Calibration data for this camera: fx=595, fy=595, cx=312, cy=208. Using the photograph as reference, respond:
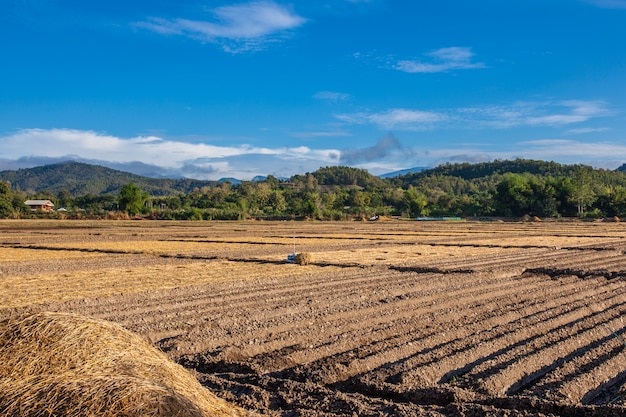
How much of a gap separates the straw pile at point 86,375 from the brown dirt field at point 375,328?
4.63 feet

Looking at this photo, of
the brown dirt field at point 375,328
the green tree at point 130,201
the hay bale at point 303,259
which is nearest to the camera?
the brown dirt field at point 375,328

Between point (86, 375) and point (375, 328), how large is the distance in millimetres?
5805

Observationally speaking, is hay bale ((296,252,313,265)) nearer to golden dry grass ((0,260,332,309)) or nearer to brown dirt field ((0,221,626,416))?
golden dry grass ((0,260,332,309))

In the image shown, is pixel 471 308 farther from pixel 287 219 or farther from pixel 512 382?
pixel 287 219

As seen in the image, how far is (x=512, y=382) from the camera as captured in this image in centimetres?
693

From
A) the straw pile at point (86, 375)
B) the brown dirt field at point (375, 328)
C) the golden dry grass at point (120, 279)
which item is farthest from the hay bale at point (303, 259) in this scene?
the straw pile at point (86, 375)

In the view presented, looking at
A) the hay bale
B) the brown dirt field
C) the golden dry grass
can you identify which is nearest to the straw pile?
the brown dirt field

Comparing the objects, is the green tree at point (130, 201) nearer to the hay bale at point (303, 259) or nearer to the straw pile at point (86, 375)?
the hay bale at point (303, 259)

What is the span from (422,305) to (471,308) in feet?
3.15

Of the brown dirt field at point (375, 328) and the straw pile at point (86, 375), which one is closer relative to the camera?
the straw pile at point (86, 375)

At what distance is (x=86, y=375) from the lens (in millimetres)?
4613

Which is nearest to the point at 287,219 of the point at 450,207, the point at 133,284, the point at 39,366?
the point at 450,207

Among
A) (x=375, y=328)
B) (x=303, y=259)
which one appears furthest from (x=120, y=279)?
(x=375, y=328)

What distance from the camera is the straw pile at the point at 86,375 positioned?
13.7 feet
